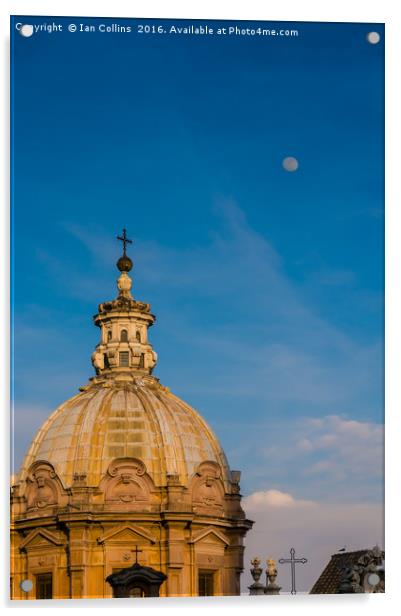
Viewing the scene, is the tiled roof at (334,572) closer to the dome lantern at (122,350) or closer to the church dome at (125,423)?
the church dome at (125,423)

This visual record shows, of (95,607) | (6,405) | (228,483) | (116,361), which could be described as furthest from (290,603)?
(116,361)

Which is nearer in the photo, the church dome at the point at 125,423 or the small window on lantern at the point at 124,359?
the church dome at the point at 125,423

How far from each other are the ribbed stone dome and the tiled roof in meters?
5.88

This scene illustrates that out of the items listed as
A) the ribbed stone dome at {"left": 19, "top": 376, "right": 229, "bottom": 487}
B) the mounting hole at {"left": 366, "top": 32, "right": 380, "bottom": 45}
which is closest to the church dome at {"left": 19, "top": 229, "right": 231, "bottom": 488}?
the ribbed stone dome at {"left": 19, "top": 376, "right": 229, "bottom": 487}

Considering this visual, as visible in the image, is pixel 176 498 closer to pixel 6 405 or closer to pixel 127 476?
pixel 127 476

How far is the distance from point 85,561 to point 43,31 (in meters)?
12.4

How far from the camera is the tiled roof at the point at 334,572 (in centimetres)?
3147

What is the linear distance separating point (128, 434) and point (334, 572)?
7.94 meters

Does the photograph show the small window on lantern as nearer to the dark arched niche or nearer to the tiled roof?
the dark arched niche

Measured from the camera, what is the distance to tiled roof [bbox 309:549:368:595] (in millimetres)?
31469

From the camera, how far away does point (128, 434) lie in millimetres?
39031

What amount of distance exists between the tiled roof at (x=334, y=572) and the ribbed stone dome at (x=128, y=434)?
232 inches

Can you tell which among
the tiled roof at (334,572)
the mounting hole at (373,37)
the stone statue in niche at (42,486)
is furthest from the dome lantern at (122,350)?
the mounting hole at (373,37)

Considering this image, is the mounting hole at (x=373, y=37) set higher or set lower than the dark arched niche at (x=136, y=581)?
higher
